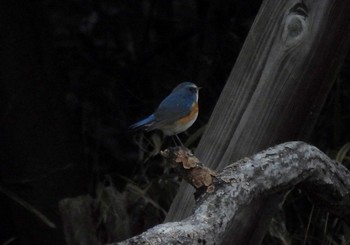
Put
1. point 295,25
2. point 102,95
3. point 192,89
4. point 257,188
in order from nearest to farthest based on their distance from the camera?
point 257,188 → point 295,25 → point 192,89 → point 102,95

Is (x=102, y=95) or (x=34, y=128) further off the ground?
(x=102, y=95)

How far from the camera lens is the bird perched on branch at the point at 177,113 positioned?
2568 mm

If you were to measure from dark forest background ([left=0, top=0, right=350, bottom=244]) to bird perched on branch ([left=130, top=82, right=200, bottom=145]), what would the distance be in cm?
77

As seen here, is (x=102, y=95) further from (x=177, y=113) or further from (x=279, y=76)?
(x=279, y=76)

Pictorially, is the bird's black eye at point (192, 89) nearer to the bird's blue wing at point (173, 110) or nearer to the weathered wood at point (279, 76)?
the bird's blue wing at point (173, 110)

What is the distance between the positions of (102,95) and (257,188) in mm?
2316

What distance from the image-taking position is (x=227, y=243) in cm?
222

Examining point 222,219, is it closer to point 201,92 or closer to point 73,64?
point 201,92

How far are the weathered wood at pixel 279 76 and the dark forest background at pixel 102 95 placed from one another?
3.89 feet

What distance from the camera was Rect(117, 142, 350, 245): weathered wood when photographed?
4.82 ft

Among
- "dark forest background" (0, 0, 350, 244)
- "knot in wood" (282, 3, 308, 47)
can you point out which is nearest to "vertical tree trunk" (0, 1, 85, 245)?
"dark forest background" (0, 0, 350, 244)

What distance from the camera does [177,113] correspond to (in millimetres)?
2555

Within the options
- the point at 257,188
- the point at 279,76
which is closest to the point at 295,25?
the point at 279,76

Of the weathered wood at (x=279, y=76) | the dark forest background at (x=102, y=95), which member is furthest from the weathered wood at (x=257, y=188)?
the dark forest background at (x=102, y=95)
